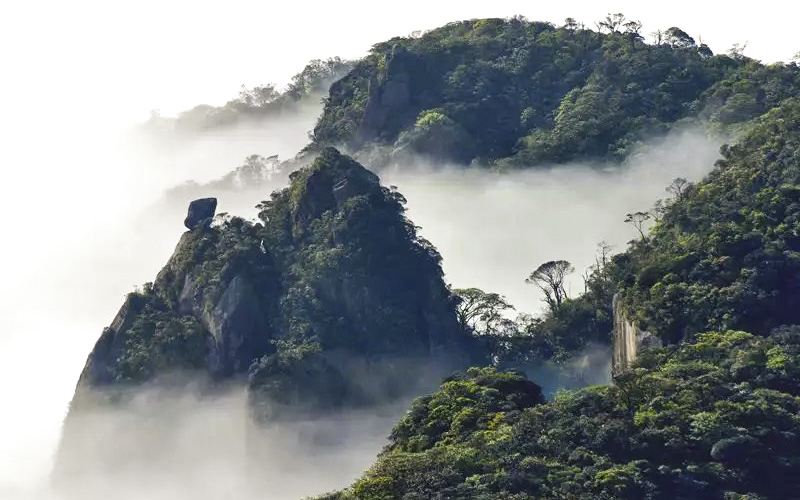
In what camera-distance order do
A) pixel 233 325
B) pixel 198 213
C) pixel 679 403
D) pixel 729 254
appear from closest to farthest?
pixel 679 403, pixel 729 254, pixel 233 325, pixel 198 213

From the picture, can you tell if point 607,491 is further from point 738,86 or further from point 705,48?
point 705,48

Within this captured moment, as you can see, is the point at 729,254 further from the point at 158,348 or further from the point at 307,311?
the point at 158,348

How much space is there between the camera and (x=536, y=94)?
162m

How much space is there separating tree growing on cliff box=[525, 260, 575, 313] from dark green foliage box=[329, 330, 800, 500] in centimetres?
2498

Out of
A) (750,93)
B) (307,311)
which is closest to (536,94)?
(750,93)

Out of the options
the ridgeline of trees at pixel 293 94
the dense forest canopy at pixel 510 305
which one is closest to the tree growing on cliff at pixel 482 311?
the dense forest canopy at pixel 510 305

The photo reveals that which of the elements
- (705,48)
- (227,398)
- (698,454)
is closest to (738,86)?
(705,48)

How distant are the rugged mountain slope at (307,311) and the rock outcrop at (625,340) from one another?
10274mm

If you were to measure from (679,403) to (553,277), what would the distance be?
108 feet

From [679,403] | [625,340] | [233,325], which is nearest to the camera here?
[679,403]

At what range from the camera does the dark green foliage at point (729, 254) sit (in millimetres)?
113312

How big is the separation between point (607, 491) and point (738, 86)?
62773mm

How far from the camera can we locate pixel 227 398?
410ft

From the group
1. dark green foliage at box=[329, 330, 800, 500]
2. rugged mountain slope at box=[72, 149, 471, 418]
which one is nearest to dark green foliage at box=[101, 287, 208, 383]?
rugged mountain slope at box=[72, 149, 471, 418]
